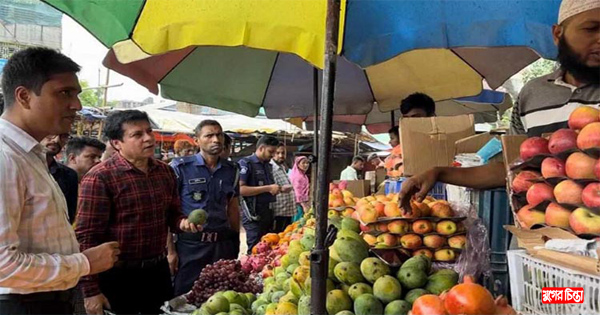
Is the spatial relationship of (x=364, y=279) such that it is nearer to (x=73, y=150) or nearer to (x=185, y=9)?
(x=185, y=9)

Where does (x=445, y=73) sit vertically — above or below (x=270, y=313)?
above

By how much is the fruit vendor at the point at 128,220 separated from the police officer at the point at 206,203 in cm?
89

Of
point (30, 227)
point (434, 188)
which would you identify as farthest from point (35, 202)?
point (434, 188)

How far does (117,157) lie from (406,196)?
192cm

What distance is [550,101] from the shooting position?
78.5 inches

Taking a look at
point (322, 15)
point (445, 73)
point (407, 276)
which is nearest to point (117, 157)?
point (322, 15)

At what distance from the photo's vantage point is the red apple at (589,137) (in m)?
1.26

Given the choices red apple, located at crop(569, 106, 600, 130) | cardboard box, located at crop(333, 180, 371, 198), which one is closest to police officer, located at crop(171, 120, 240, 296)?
cardboard box, located at crop(333, 180, 371, 198)

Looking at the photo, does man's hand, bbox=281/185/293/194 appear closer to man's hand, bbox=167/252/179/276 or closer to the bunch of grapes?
man's hand, bbox=167/252/179/276

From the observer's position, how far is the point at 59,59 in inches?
76.8

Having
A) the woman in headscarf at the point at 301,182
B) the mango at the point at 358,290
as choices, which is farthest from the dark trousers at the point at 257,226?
the mango at the point at 358,290

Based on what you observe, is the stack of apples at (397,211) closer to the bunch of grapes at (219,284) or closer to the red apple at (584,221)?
the bunch of grapes at (219,284)

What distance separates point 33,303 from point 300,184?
19.8 ft

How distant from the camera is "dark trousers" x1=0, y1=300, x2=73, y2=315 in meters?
1.75
